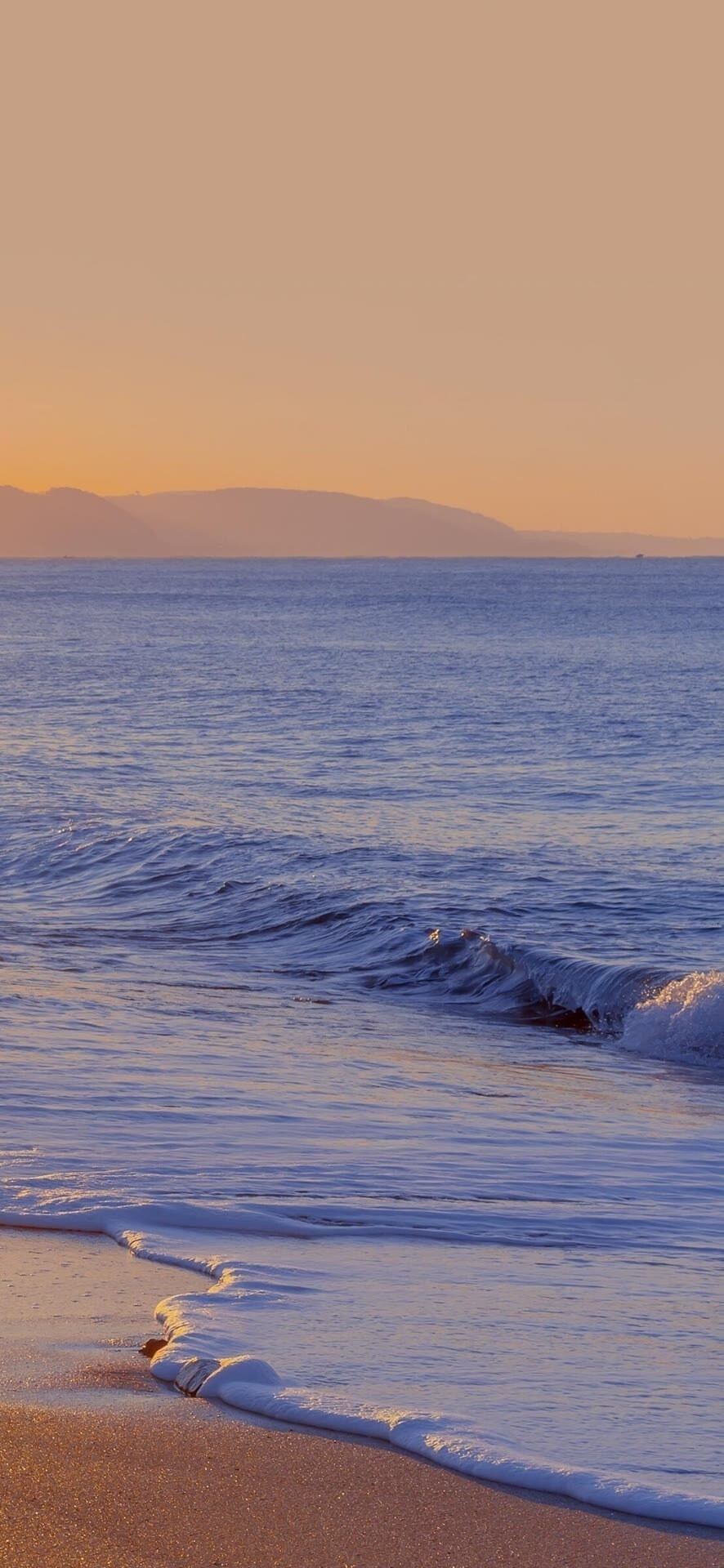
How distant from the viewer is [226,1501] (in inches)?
151

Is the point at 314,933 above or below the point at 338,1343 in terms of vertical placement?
below

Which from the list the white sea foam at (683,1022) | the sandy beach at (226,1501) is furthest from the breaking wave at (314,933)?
the sandy beach at (226,1501)

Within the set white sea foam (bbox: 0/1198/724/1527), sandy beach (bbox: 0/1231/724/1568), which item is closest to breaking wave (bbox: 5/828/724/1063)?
white sea foam (bbox: 0/1198/724/1527)

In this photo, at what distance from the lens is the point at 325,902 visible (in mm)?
15586

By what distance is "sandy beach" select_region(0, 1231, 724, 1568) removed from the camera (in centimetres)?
360

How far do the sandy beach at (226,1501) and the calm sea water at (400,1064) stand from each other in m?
0.15

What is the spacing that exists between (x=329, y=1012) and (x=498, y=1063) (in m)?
1.68

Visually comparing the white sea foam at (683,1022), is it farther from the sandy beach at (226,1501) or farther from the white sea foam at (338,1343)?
the sandy beach at (226,1501)

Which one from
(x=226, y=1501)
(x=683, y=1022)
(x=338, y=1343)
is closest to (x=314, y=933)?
(x=683, y=1022)

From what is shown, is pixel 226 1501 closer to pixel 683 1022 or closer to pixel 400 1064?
pixel 400 1064

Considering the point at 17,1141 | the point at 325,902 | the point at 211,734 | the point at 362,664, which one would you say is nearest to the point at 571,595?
the point at 362,664

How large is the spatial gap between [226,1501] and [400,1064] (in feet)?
19.8

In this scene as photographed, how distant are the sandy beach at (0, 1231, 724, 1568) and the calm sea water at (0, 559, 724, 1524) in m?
0.15

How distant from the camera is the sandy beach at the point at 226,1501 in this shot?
3600mm
